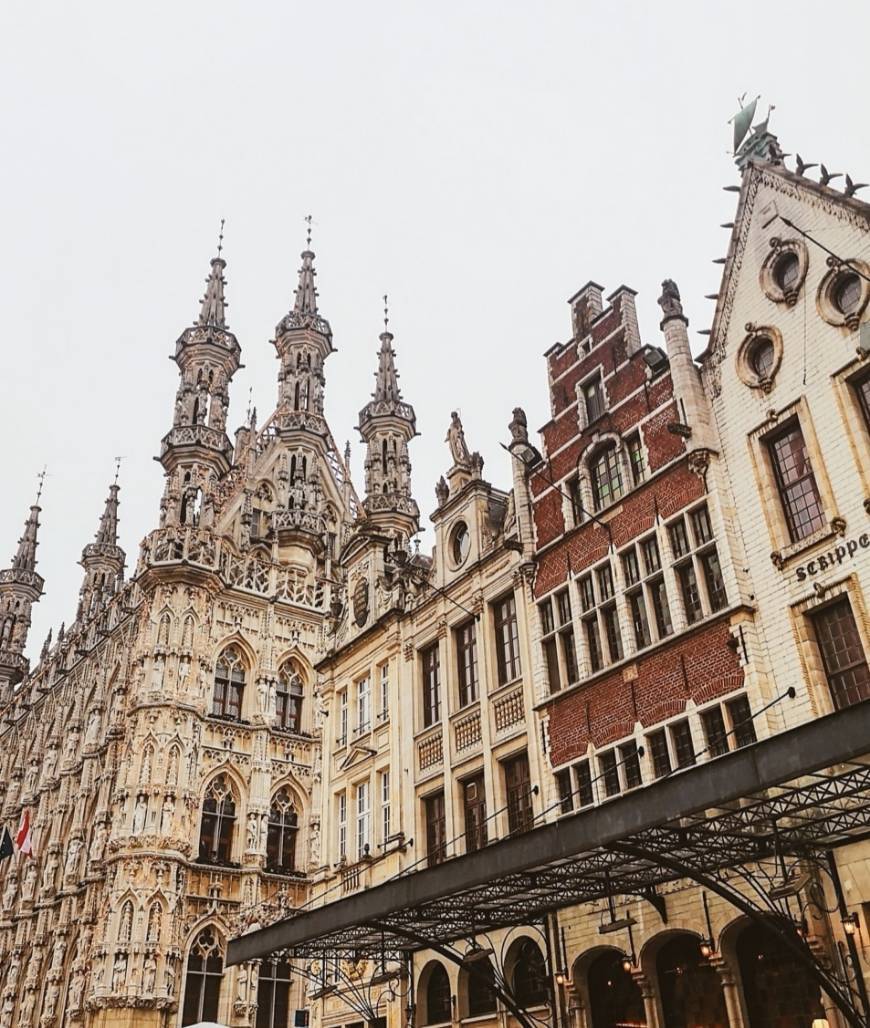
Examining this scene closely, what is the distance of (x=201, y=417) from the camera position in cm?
4741

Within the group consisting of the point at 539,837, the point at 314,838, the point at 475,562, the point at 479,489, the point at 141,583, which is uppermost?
the point at 141,583

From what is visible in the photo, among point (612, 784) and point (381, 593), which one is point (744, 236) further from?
point (381, 593)

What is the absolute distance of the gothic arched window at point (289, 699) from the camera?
1667 inches

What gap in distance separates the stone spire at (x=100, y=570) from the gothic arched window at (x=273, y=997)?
27269mm

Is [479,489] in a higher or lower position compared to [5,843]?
higher

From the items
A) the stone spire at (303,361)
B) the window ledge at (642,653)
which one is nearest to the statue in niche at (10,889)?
the stone spire at (303,361)

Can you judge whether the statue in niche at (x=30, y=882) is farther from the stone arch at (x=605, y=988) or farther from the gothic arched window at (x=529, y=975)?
the stone arch at (x=605, y=988)

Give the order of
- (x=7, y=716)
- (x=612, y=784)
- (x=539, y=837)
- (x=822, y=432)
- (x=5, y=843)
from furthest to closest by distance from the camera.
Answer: (x=7, y=716)
(x=5, y=843)
(x=612, y=784)
(x=822, y=432)
(x=539, y=837)

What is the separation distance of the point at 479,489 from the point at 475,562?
2.08m

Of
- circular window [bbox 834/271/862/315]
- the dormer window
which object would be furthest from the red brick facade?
circular window [bbox 834/271/862/315]

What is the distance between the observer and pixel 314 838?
126 ft

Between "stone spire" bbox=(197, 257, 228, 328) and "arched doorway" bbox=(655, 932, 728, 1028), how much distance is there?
41.0 meters

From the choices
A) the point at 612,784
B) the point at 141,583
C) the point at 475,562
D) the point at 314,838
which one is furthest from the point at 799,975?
the point at 141,583

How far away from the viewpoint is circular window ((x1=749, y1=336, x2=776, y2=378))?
18953 mm
